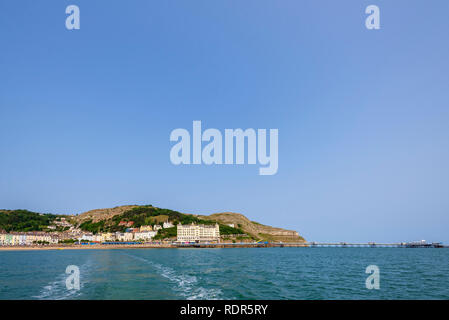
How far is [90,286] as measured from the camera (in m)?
28.4

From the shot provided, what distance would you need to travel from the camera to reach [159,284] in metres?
30.1

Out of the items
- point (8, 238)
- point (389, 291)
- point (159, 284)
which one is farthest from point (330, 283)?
point (8, 238)
